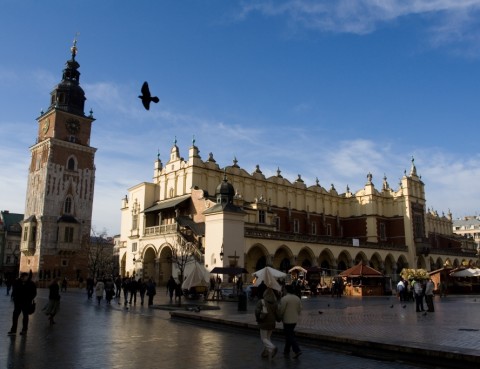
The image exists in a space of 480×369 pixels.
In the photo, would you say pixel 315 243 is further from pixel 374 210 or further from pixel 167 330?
pixel 167 330

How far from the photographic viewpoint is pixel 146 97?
28.5ft

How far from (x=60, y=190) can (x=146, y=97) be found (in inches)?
1975

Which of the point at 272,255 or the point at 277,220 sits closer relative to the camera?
the point at 272,255

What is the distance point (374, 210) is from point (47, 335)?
55307 mm

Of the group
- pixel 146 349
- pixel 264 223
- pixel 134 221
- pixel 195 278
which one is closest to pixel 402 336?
pixel 146 349

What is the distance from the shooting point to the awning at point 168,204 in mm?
45763

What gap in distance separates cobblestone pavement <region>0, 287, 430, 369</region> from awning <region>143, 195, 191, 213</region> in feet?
102

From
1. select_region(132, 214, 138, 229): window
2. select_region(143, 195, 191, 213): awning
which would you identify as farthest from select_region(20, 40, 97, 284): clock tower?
select_region(143, 195, 191, 213): awning

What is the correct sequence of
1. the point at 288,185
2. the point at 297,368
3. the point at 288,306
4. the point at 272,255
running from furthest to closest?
the point at 288,185
the point at 272,255
the point at 288,306
the point at 297,368

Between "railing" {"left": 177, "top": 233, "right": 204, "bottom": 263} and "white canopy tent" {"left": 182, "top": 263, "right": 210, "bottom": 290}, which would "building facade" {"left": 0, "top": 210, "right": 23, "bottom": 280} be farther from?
"white canopy tent" {"left": 182, "top": 263, "right": 210, "bottom": 290}

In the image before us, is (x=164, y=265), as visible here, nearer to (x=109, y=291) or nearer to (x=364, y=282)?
(x=364, y=282)

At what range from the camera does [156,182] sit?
53500 millimetres

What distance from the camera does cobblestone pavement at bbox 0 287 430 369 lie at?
8.60m

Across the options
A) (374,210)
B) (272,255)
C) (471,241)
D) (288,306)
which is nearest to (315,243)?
(272,255)
